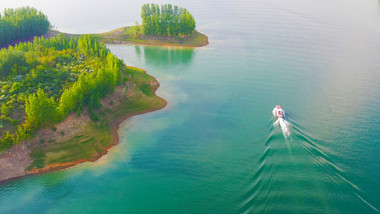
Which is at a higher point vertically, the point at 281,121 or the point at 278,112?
the point at 278,112

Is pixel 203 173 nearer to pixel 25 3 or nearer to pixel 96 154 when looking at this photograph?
pixel 96 154

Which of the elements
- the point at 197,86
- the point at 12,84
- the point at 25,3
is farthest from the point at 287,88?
the point at 25,3

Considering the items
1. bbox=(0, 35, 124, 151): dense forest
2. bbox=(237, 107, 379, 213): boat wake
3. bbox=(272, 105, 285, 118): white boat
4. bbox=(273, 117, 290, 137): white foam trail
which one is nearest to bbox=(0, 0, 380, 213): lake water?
bbox=(237, 107, 379, 213): boat wake

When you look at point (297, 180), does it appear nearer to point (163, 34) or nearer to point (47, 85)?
point (47, 85)

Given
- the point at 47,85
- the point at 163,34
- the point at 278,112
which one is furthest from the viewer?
the point at 163,34

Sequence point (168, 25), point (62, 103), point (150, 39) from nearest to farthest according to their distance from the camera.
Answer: point (62, 103), point (168, 25), point (150, 39)

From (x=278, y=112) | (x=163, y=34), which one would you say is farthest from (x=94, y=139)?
(x=163, y=34)

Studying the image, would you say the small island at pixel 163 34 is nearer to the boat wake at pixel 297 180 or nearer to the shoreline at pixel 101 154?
the shoreline at pixel 101 154
